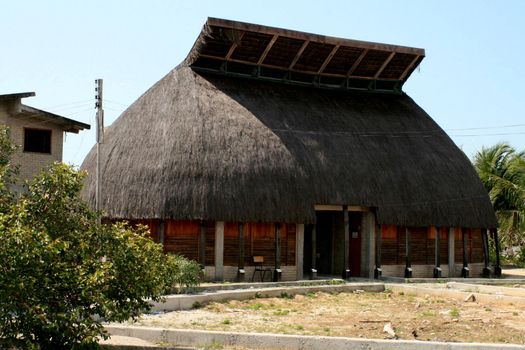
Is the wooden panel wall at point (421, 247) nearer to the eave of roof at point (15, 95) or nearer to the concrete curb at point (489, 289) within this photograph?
the concrete curb at point (489, 289)

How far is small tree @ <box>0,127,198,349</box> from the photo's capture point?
39.5 ft

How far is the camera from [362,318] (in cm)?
1912

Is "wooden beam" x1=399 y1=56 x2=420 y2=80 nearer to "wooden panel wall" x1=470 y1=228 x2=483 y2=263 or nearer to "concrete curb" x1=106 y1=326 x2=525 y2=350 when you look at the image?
"wooden panel wall" x1=470 y1=228 x2=483 y2=263

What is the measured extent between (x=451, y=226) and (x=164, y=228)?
12897 mm

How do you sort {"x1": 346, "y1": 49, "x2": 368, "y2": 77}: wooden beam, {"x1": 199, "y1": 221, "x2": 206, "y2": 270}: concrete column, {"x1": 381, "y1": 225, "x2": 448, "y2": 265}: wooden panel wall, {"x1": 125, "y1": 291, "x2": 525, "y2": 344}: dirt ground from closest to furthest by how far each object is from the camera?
{"x1": 125, "y1": 291, "x2": 525, "y2": 344}: dirt ground < {"x1": 199, "y1": 221, "x2": 206, "y2": 270}: concrete column < {"x1": 381, "y1": 225, "x2": 448, "y2": 265}: wooden panel wall < {"x1": 346, "y1": 49, "x2": 368, "y2": 77}: wooden beam

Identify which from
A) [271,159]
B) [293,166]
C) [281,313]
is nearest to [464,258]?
[293,166]

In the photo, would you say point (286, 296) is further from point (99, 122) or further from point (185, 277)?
point (99, 122)

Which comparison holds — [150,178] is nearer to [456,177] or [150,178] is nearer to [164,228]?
[164,228]

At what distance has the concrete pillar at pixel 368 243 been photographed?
31078 mm

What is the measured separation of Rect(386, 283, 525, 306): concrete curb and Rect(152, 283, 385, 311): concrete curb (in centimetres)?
92

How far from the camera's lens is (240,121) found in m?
29.2

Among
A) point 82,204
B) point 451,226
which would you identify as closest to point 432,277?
point 451,226

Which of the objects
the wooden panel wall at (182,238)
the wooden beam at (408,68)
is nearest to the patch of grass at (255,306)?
the wooden panel wall at (182,238)

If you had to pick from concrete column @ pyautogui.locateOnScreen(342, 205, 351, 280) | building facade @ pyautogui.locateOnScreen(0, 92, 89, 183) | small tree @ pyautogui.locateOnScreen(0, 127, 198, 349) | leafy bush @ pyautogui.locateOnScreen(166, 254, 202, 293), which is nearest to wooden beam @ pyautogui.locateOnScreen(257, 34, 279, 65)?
concrete column @ pyautogui.locateOnScreen(342, 205, 351, 280)
